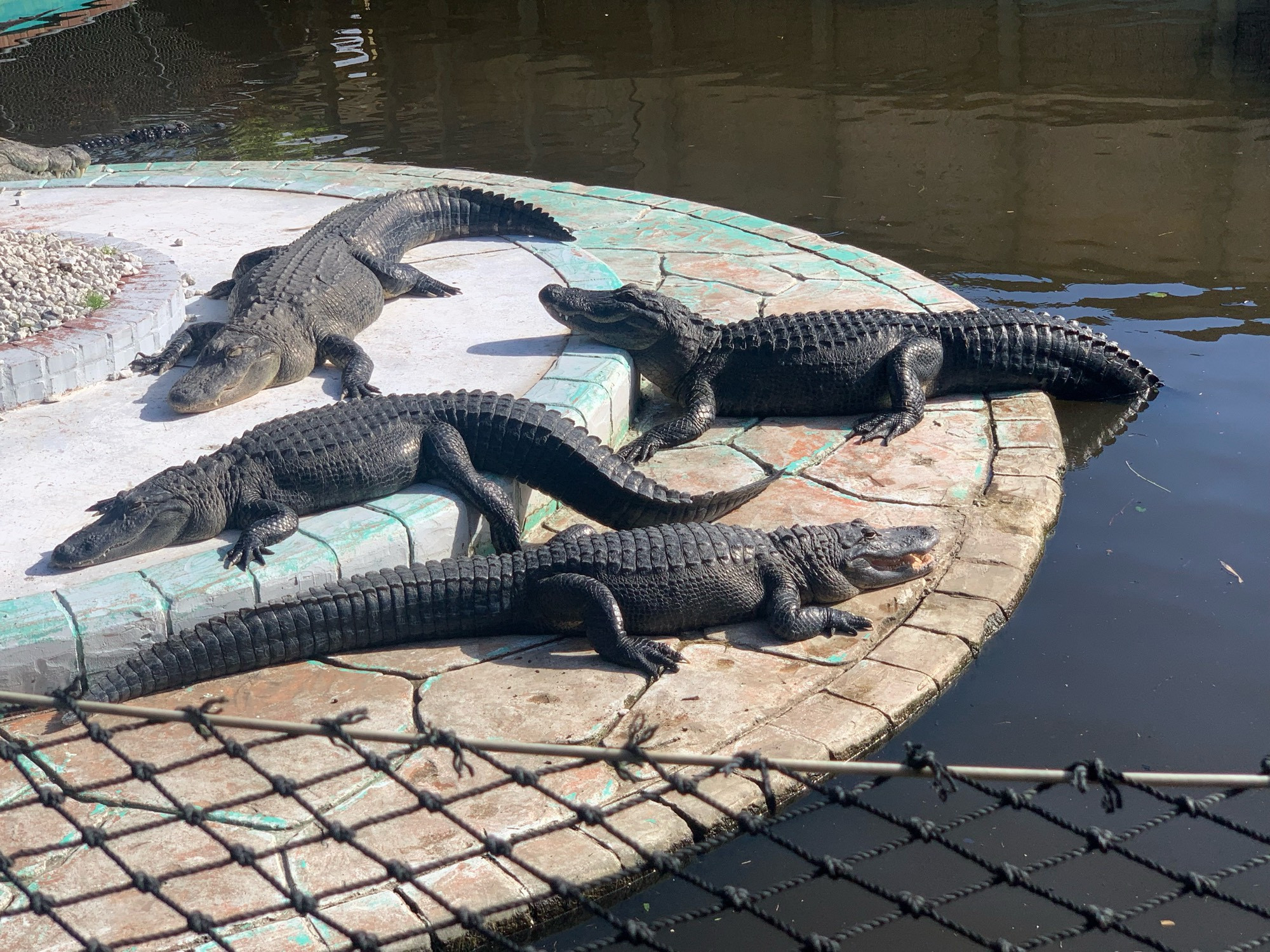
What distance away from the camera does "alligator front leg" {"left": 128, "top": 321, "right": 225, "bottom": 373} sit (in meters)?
5.74

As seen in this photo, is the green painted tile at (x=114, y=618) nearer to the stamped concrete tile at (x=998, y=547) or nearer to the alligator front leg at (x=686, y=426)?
the alligator front leg at (x=686, y=426)

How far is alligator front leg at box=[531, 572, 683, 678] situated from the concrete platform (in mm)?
67

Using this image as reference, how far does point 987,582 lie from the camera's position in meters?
4.52

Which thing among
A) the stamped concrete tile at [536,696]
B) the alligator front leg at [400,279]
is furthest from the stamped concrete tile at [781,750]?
the alligator front leg at [400,279]

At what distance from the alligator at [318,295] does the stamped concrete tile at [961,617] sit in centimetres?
271

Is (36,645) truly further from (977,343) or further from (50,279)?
(977,343)

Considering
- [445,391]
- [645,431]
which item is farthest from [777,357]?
[445,391]

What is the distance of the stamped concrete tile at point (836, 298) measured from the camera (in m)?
7.02

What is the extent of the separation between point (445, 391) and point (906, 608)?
2086 mm

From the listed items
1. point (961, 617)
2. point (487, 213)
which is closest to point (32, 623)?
point (961, 617)

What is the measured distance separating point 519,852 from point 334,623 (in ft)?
3.95

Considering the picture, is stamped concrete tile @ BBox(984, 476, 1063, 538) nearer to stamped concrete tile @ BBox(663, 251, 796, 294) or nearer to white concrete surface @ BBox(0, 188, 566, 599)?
white concrete surface @ BBox(0, 188, 566, 599)

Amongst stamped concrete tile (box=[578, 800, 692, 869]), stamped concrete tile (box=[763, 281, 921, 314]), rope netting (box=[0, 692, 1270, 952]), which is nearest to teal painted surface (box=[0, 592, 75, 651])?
rope netting (box=[0, 692, 1270, 952])

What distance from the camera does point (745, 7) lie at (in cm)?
1792
